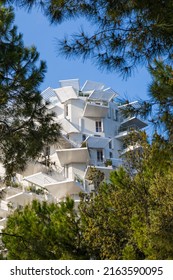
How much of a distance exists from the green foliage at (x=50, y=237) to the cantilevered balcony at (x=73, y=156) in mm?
12905

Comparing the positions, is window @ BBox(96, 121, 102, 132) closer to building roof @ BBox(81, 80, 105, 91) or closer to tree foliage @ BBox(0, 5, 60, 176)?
building roof @ BBox(81, 80, 105, 91)

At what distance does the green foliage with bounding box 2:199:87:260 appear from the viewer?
432 inches

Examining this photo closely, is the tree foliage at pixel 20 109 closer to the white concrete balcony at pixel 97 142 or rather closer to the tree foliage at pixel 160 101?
the tree foliage at pixel 160 101

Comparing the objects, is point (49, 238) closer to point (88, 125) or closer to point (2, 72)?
point (2, 72)

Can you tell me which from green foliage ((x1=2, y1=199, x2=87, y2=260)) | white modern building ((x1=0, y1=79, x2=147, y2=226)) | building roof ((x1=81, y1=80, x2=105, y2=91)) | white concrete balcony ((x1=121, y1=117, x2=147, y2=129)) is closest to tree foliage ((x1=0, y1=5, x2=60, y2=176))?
white concrete balcony ((x1=121, y1=117, x2=147, y2=129))

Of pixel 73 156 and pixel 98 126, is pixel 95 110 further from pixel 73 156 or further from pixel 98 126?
pixel 73 156

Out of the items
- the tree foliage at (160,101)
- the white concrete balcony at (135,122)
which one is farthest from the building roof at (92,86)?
the tree foliage at (160,101)

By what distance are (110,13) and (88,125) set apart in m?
22.6

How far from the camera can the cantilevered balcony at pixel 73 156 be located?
25.0 m

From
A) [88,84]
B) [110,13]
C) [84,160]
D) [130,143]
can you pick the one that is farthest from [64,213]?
[88,84]

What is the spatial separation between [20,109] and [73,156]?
20.0m

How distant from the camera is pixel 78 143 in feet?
86.1

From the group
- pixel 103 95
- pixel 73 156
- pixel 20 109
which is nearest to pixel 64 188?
pixel 73 156

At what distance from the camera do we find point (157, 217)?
A: 29.6 ft
